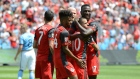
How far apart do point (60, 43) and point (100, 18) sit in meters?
21.2

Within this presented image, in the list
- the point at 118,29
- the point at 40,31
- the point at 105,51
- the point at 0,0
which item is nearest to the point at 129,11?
the point at 118,29

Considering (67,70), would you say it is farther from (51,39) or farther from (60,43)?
(51,39)

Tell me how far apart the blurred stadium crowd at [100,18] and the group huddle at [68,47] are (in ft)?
46.4

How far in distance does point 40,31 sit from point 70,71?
2.27 metres

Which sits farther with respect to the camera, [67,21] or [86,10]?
[86,10]

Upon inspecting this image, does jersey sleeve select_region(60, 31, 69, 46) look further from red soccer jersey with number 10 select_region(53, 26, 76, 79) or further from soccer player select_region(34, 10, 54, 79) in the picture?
soccer player select_region(34, 10, 54, 79)

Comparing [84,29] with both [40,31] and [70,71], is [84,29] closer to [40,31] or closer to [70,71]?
[70,71]

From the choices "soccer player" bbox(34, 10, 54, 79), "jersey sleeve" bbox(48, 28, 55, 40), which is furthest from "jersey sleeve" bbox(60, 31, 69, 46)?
"soccer player" bbox(34, 10, 54, 79)

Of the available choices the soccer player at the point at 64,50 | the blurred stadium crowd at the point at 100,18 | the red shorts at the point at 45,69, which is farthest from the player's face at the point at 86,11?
the blurred stadium crowd at the point at 100,18

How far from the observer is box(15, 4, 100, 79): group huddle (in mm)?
10141

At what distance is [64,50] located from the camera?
1013cm

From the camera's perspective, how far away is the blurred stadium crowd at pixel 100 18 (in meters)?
27.6

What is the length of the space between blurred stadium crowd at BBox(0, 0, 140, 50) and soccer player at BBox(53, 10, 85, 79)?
52.4 feet

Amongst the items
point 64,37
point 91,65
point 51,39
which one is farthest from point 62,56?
point 91,65
